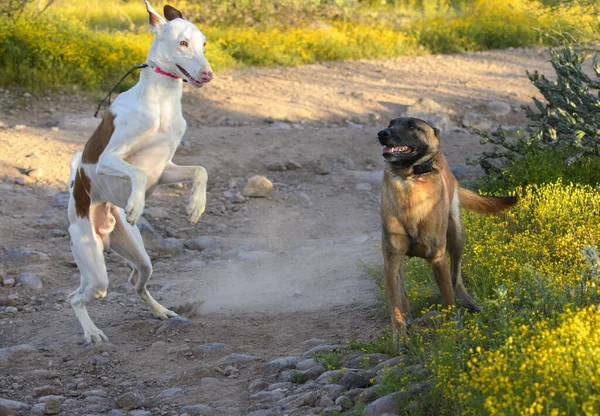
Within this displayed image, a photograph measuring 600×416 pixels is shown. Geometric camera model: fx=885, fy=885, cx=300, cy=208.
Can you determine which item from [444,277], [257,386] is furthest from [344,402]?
[444,277]

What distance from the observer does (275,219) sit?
10617mm

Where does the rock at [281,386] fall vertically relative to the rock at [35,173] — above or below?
above

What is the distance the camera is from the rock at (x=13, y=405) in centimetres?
539

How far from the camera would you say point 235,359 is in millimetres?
6078

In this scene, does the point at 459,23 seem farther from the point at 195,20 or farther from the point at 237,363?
the point at 237,363

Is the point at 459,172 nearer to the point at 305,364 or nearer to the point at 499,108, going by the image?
the point at 499,108

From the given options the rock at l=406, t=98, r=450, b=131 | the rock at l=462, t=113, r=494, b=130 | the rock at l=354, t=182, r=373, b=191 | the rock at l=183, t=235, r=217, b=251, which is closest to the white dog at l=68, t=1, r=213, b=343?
the rock at l=183, t=235, r=217, b=251

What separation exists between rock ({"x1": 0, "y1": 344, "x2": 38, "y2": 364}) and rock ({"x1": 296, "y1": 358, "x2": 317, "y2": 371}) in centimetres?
210

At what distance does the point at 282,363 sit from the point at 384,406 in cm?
126

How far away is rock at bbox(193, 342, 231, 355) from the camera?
633 cm

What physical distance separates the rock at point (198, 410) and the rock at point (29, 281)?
3441mm

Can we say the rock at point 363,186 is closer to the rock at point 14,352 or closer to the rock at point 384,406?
the rock at point 14,352

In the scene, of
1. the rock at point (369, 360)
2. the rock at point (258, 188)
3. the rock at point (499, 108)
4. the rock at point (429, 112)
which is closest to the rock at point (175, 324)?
the rock at point (369, 360)

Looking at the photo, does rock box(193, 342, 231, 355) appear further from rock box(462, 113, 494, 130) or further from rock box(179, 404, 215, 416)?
rock box(462, 113, 494, 130)
